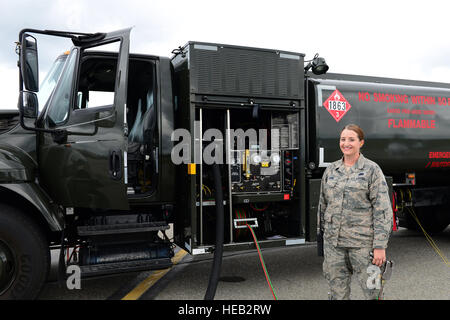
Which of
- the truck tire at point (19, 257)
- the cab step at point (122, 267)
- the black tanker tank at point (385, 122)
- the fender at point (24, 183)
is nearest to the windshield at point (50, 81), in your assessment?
the fender at point (24, 183)

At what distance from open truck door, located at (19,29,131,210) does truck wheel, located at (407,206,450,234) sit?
5.99 metres

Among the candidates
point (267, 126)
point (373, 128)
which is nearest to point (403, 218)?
point (373, 128)

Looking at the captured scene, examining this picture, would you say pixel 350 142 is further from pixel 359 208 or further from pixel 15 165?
pixel 15 165

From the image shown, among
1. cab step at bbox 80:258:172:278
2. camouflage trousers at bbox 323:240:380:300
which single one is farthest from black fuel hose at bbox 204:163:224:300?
camouflage trousers at bbox 323:240:380:300

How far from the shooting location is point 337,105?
5.04 meters

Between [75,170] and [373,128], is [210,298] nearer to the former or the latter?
[75,170]

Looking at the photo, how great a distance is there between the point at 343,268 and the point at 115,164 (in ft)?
7.76

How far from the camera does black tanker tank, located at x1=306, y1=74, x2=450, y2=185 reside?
4.97 metres

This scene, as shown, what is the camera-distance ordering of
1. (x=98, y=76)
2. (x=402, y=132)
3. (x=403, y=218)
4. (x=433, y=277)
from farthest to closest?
1. (x=403, y=218)
2. (x=402, y=132)
3. (x=433, y=277)
4. (x=98, y=76)

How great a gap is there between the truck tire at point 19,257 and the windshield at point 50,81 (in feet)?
3.86

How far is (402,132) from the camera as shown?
5.45 meters

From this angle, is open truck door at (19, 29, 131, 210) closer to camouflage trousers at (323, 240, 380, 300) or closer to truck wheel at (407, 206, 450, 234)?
camouflage trousers at (323, 240, 380, 300)

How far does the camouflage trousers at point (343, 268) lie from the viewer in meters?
3.10

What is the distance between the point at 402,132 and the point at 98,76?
4.12 metres
